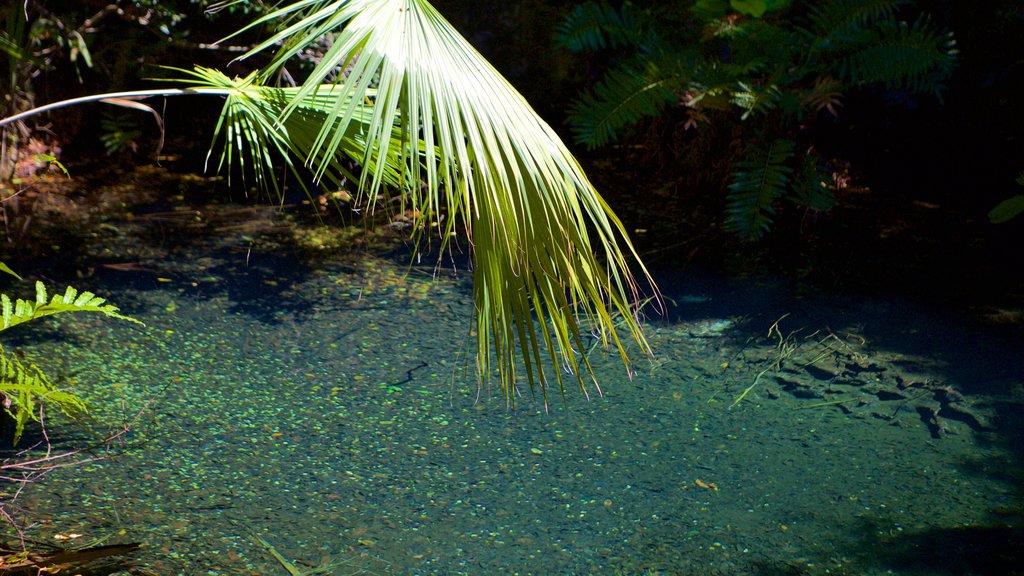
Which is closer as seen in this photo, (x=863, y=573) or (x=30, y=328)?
(x=863, y=573)

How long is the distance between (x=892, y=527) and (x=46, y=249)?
3.51 m

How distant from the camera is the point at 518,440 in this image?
276 centimetres

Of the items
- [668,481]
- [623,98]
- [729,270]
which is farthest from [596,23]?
[668,481]

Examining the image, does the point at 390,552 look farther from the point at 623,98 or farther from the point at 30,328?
the point at 623,98

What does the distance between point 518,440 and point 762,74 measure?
2825mm

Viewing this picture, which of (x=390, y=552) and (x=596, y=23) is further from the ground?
(x=596, y=23)

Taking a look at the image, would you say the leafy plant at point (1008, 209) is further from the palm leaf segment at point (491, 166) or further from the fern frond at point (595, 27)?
the palm leaf segment at point (491, 166)

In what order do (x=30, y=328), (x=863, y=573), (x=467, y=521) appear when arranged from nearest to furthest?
1. (x=863, y=573)
2. (x=467, y=521)
3. (x=30, y=328)

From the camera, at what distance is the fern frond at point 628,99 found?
449cm

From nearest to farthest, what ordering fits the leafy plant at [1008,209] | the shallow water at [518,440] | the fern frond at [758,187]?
the shallow water at [518,440] < the leafy plant at [1008,209] < the fern frond at [758,187]

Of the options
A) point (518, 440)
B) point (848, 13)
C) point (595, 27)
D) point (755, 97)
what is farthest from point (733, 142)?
point (518, 440)

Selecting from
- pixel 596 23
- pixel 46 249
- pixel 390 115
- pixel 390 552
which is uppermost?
pixel 596 23

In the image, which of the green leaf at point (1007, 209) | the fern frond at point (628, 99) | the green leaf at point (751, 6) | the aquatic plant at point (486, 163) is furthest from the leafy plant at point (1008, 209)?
the aquatic plant at point (486, 163)

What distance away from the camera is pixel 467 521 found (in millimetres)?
2373
